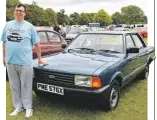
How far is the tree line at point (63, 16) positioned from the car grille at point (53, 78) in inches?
35.9

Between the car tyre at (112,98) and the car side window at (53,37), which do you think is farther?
the car side window at (53,37)

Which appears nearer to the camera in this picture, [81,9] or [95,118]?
[95,118]

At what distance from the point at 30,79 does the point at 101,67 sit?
3.10 feet

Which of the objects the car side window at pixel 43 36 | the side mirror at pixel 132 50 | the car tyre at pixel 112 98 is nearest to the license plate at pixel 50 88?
the car tyre at pixel 112 98

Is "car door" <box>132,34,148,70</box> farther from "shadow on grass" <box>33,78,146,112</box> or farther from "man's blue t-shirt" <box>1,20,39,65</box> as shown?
"man's blue t-shirt" <box>1,20,39,65</box>

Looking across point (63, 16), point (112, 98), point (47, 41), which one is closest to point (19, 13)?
point (63, 16)

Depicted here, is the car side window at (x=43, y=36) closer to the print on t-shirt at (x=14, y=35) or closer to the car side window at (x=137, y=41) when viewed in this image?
the car side window at (x=137, y=41)

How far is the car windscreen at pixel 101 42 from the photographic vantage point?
4328 mm

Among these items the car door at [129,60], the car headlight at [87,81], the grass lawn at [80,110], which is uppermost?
the car door at [129,60]

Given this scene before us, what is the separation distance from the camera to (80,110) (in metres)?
3.73

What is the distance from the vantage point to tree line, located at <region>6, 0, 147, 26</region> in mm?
4215

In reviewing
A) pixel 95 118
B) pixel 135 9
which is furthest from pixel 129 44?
pixel 95 118

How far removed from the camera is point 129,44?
185 inches

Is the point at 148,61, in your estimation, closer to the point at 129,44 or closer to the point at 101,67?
the point at 129,44
